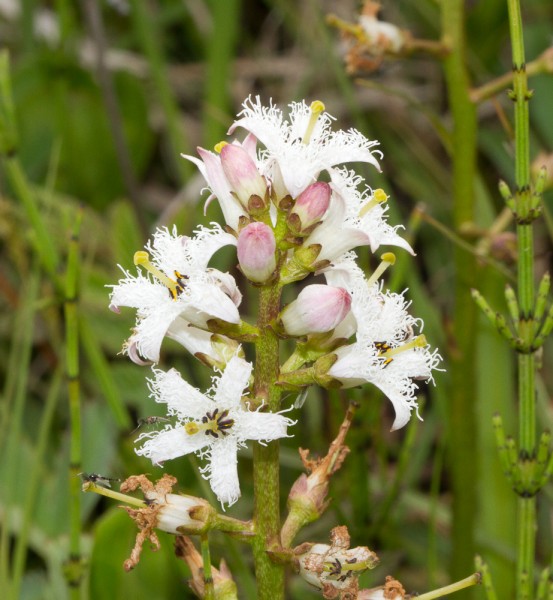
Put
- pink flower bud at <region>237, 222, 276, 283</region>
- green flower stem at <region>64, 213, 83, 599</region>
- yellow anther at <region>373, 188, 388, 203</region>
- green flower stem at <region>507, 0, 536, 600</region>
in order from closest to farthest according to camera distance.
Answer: pink flower bud at <region>237, 222, 276, 283</region> → yellow anther at <region>373, 188, 388, 203</region> → green flower stem at <region>507, 0, 536, 600</region> → green flower stem at <region>64, 213, 83, 599</region>

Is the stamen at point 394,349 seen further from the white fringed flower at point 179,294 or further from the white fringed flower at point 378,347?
the white fringed flower at point 179,294

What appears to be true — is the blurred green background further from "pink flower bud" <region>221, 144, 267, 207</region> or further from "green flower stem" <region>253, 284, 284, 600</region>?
"pink flower bud" <region>221, 144, 267, 207</region>

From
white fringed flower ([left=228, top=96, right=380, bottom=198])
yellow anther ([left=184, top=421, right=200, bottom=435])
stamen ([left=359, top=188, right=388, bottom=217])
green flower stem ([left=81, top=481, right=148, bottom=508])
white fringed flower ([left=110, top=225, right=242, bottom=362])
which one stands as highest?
white fringed flower ([left=228, top=96, right=380, bottom=198])

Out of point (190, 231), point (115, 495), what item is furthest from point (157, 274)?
point (190, 231)

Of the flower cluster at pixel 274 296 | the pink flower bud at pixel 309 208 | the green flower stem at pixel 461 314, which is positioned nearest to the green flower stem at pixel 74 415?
the flower cluster at pixel 274 296

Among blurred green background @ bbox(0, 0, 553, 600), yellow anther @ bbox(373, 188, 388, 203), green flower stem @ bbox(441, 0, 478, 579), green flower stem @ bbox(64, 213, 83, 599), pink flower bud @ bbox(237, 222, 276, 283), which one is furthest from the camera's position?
green flower stem @ bbox(441, 0, 478, 579)

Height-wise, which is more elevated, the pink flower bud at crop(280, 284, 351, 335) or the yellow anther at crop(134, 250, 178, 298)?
the yellow anther at crop(134, 250, 178, 298)

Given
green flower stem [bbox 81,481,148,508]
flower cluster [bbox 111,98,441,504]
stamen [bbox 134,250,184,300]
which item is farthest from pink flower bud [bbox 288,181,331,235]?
green flower stem [bbox 81,481,148,508]

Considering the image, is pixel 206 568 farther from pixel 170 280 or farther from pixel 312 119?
pixel 312 119
